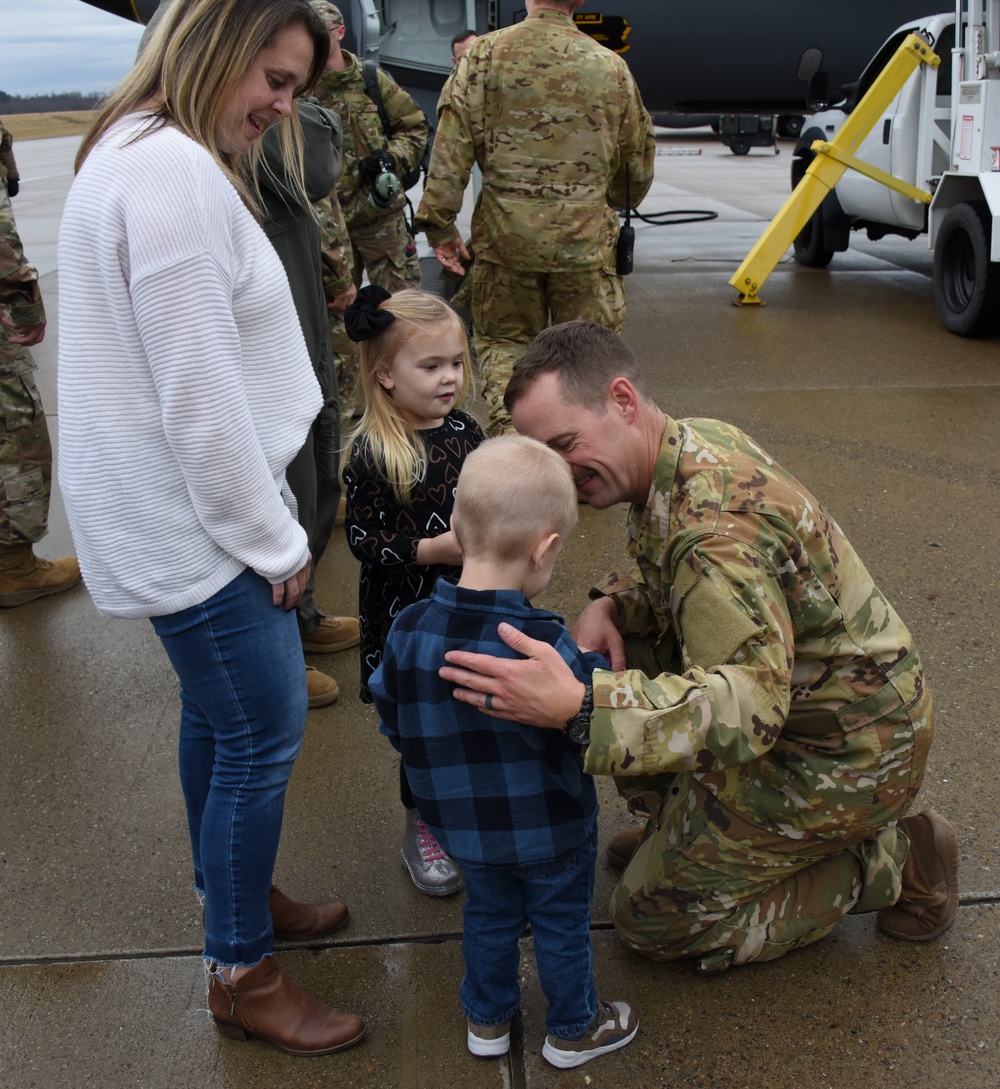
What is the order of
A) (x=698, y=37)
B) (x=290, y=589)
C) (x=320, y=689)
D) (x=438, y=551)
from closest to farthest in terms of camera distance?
(x=290, y=589) → (x=438, y=551) → (x=320, y=689) → (x=698, y=37)

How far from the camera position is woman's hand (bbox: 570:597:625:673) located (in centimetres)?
226

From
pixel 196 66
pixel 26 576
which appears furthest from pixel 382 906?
pixel 26 576

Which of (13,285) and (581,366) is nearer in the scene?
(581,366)

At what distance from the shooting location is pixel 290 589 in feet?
5.99

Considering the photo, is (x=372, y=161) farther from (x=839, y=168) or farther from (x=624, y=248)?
(x=839, y=168)

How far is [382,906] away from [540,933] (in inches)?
25.1

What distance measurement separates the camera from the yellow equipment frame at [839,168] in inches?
276

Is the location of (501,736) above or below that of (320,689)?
above

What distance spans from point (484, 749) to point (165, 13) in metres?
1.29

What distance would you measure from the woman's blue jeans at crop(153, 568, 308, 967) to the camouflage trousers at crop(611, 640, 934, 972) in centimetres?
77

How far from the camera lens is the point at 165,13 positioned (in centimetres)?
169

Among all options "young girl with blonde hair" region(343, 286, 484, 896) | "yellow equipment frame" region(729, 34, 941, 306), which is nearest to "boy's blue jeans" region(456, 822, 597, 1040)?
"young girl with blonde hair" region(343, 286, 484, 896)

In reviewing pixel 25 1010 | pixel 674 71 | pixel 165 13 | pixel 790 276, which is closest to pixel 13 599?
→ pixel 25 1010

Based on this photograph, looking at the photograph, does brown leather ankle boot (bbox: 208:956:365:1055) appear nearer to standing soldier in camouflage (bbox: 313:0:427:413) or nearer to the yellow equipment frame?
standing soldier in camouflage (bbox: 313:0:427:413)
